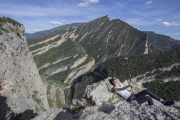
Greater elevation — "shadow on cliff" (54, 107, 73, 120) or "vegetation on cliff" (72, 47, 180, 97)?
"shadow on cliff" (54, 107, 73, 120)

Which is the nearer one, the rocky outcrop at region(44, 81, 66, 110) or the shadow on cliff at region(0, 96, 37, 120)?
the shadow on cliff at region(0, 96, 37, 120)

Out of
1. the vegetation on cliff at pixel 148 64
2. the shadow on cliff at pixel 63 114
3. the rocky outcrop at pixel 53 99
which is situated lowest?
the rocky outcrop at pixel 53 99

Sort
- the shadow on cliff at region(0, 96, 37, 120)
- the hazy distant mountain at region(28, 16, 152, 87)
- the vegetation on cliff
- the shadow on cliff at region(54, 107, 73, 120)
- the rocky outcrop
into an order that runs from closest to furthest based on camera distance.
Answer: the shadow on cliff at region(54, 107, 73, 120)
the shadow on cliff at region(0, 96, 37, 120)
the rocky outcrop
the vegetation on cliff
the hazy distant mountain at region(28, 16, 152, 87)

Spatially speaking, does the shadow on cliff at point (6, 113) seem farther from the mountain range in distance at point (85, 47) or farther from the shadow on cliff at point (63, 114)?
the mountain range in distance at point (85, 47)

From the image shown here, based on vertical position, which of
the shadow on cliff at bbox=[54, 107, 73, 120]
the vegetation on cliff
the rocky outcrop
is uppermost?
the shadow on cliff at bbox=[54, 107, 73, 120]

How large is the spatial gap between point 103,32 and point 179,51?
133378 mm

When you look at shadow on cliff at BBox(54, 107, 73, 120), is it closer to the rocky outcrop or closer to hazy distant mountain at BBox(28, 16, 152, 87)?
the rocky outcrop

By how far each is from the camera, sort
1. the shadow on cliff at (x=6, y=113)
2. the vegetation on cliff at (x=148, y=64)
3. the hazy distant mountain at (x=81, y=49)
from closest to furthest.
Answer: the shadow on cliff at (x=6, y=113) < the vegetation on cliff at (x=148, y=64) < the hazy distant mountain at (x=81, y=49)

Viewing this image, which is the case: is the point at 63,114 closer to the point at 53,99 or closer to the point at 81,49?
the point at 53,99

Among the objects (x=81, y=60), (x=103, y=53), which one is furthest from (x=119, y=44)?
(x=81, y=60)

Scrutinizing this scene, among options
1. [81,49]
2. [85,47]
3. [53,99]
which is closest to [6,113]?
[53,99]

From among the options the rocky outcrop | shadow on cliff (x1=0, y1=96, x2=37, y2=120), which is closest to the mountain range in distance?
the rocky outcrop

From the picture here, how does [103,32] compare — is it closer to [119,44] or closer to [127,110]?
[119,44]

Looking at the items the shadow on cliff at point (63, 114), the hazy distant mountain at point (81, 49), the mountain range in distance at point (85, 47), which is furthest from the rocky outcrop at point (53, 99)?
the shadow on cliff at point (63, 114)
